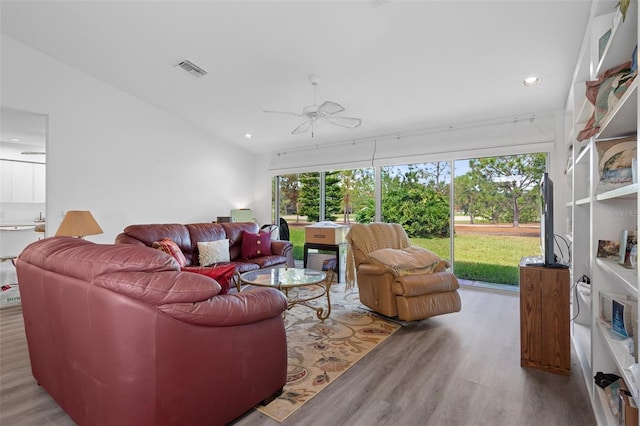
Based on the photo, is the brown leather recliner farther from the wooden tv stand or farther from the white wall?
the white wall

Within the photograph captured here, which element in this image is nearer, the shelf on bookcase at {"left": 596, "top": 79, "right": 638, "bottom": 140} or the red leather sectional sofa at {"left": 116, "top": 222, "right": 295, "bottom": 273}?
the shelf on bookcase at {"left": 596, "top": 79, "right": 638, "bottom": 140}

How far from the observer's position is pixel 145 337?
1.29 metres

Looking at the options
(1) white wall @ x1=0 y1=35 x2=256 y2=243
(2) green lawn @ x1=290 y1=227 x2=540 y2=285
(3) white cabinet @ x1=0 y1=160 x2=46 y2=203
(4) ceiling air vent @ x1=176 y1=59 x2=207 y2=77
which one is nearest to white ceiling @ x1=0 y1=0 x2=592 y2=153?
(4) ceiling air vent @ x1=176 y1=59 x2=207 y2=77

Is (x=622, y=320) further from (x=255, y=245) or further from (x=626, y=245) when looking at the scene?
(x=255, y=245)

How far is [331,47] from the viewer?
10.5 ft

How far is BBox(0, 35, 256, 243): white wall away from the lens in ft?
12.9

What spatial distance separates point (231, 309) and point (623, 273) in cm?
181

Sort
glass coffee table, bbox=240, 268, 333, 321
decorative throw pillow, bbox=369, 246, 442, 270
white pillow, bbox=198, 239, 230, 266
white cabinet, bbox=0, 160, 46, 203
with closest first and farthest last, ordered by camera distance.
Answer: glass coffee table, bbox=240, 268, 333, 321 → decorative throw pillow, bbox=369, 246, 442, 270 → white pillow, bbox=198, 239, 230, 266 → white cabinet, bbox=0, 160, 46, 203

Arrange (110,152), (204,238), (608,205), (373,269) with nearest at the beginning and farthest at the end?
(608,205), (373,269), (204,238), (110,152)

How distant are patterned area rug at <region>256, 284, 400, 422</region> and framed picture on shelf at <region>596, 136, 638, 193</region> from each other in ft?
6.29

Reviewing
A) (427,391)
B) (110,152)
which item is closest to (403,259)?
(427,391)

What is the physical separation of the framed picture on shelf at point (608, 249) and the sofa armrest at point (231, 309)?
1.82 m

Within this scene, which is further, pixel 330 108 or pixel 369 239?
pixel 369 239

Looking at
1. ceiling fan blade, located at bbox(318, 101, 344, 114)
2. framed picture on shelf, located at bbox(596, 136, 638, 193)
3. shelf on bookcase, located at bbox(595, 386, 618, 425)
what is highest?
ceiling fan blade, located at bbox(318, 101, 344, 114)
